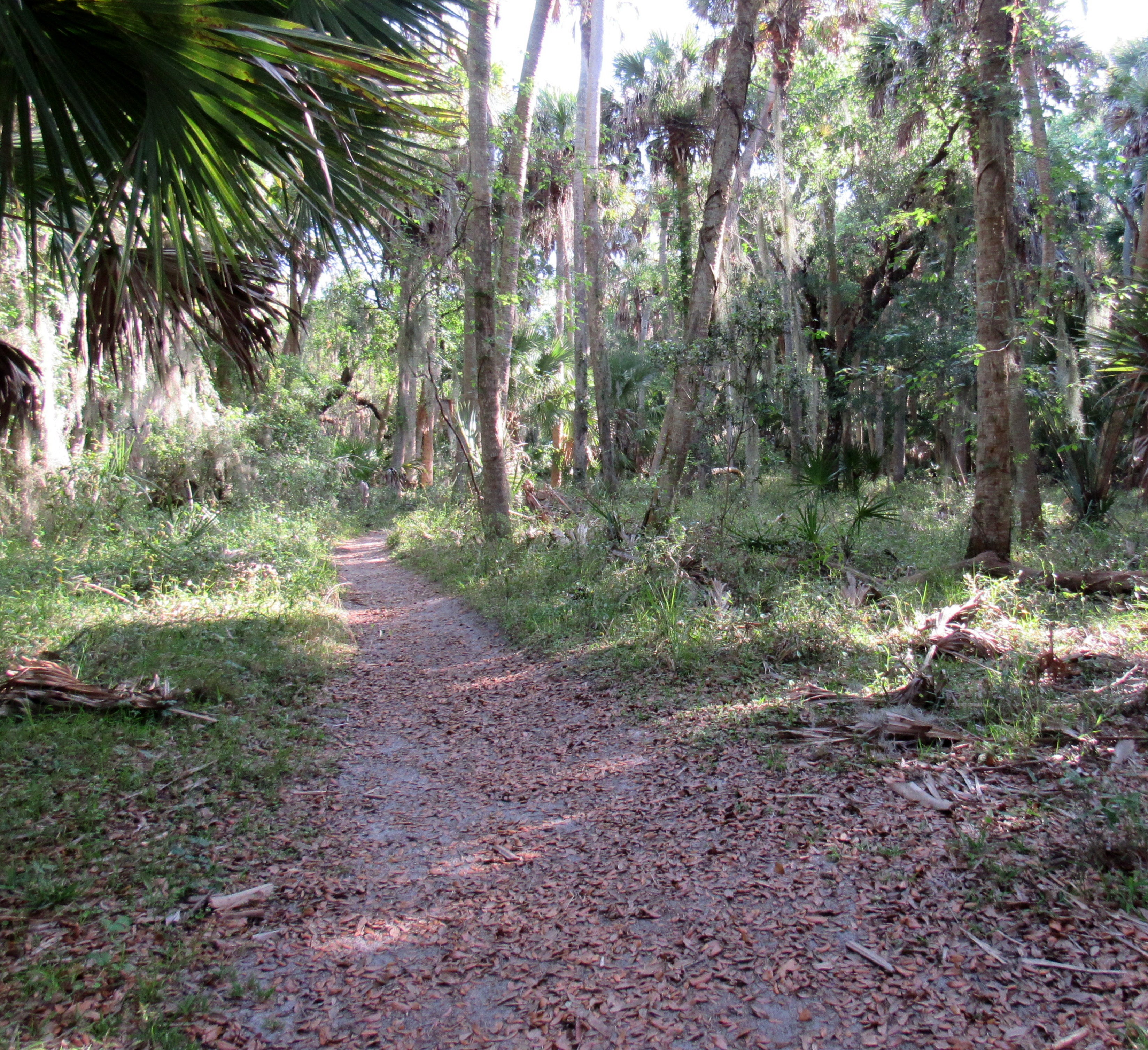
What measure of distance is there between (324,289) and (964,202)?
1553cm

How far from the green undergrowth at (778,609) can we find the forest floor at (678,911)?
71 centimetres

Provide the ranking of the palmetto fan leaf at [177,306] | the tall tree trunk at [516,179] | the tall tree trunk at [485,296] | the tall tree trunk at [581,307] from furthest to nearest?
the tall tree trunk at [581,307] → the tall tree trunk at [516,179] → the tall tree trunk at [485,296] → the palmetto fan leaf at [177,306]

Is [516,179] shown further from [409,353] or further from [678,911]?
[678,911]

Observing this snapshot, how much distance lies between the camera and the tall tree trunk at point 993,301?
805 cm

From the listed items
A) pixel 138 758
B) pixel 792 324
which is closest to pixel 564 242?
pixel 792 324

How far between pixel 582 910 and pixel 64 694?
357cm

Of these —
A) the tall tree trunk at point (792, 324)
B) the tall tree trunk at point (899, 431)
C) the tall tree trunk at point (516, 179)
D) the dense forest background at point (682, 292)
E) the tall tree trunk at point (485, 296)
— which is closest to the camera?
the dense forest background at point (682, 292)

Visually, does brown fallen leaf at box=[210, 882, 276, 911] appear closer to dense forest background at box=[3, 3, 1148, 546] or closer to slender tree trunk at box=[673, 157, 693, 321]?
dense forest background at box=[3, 3, 1148, 546]

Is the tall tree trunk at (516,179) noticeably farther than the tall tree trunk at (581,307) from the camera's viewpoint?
No

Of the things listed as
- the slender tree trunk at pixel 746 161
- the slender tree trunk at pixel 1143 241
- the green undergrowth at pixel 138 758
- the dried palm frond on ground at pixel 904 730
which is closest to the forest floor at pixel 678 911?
the dried palm frond on ground at pixel 904 730

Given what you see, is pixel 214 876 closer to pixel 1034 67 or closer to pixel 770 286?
pixel 1034 67

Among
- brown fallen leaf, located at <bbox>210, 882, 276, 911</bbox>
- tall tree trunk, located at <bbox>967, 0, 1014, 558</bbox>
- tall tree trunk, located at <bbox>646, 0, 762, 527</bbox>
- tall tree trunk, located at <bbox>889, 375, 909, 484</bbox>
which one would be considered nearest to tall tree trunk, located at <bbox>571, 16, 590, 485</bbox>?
tall tree trunk, located at <bbox>646, 0, 762, 527</bbox>

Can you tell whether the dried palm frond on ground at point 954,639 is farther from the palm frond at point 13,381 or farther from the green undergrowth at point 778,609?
the palm frond at point 13,381

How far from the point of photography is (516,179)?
459 inches
